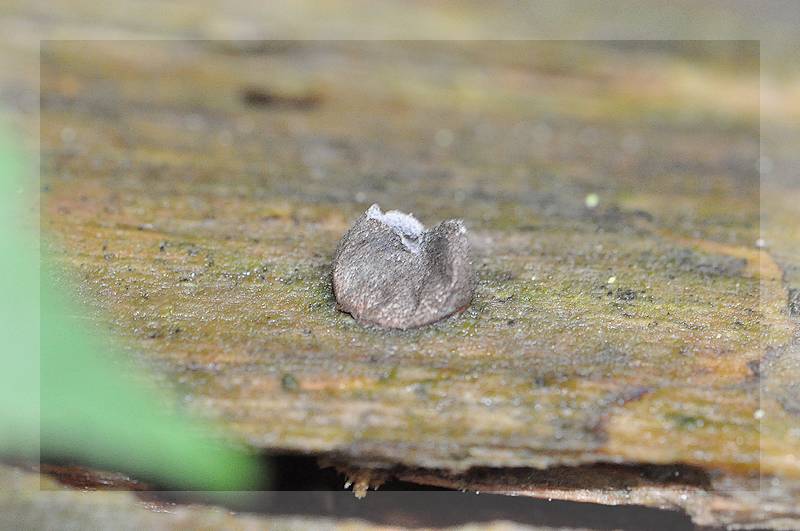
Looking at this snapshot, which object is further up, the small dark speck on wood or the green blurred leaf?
the small dark speck on wood

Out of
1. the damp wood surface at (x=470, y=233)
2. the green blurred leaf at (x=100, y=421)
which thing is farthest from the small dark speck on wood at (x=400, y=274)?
the green blurred leaf at (x=100, y=421)

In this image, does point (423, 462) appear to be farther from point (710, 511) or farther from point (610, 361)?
point (710, 511)

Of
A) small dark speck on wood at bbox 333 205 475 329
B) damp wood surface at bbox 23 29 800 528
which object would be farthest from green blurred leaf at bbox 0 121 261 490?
small dark speck on wood at bbox 333 205 475 329

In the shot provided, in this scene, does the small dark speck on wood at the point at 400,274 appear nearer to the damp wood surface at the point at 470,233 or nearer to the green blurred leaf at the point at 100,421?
the damp wood surface at the point at 470,233

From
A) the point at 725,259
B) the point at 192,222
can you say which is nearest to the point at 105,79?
the point at 192,222

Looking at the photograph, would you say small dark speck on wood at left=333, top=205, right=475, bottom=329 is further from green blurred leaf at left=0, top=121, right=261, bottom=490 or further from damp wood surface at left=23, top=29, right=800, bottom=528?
green blurred leaf at left=0, top=121, right=261, bottom=490

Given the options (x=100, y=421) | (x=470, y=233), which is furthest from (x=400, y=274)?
(x=100, y=421)
